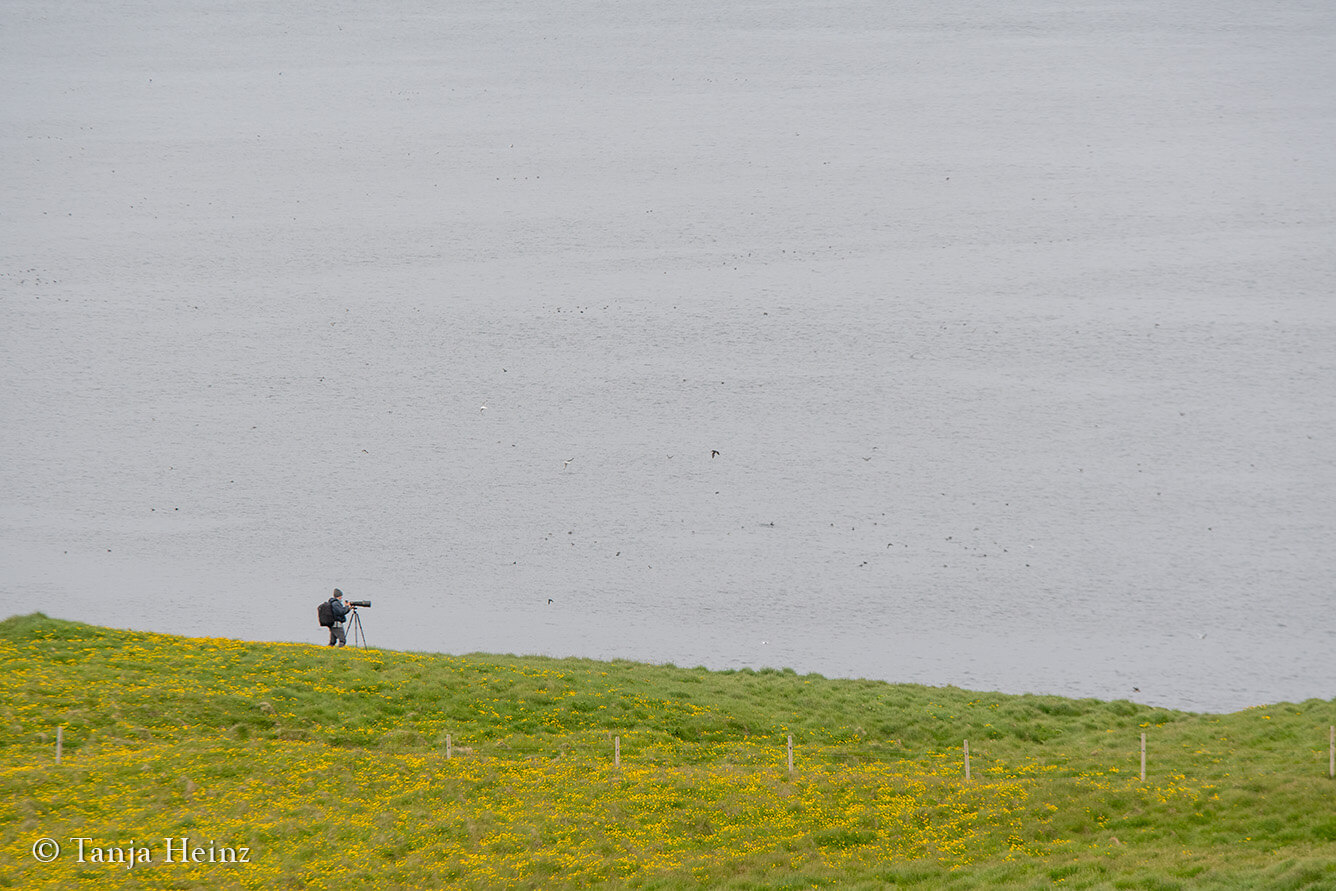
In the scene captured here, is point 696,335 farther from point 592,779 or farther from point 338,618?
point 592,779

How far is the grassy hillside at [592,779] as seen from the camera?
26.2 meters

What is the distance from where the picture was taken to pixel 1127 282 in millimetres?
81875

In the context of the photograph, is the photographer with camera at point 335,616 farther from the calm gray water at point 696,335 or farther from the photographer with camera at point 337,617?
the calm gray water at point 696,335

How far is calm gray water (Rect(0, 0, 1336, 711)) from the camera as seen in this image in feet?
181

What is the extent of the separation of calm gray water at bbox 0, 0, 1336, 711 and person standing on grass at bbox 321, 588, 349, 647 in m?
8.59

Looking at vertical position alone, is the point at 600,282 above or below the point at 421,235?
below

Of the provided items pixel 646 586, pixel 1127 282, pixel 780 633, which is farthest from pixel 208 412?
pixel 1127 282

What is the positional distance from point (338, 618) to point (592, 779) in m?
15.2

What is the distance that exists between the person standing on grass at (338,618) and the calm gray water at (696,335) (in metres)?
8.59

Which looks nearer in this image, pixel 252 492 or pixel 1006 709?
pixel 1006 709

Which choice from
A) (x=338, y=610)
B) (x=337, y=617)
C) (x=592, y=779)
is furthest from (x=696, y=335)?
(x=592, y=779)

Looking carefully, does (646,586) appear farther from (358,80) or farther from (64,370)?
(358,80)

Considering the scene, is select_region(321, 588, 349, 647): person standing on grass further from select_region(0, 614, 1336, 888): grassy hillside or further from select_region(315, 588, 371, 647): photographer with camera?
select_region(0, 614, 1336, 888): grassy hillside

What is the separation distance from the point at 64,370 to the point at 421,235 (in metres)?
28.1
